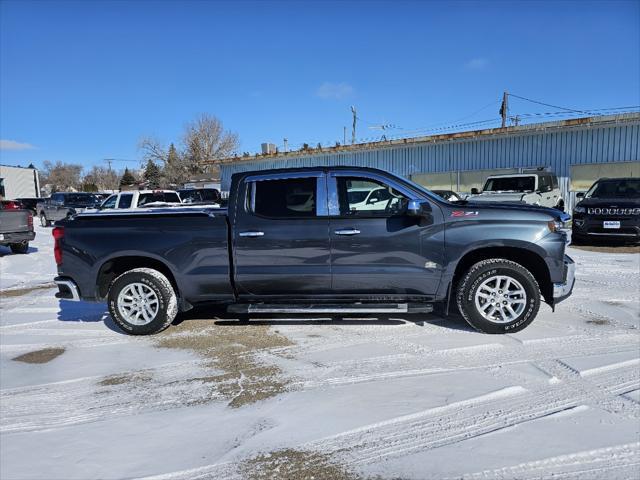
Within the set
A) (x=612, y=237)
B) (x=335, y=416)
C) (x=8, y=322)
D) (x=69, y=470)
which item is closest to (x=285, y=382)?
(x=335, y=416)

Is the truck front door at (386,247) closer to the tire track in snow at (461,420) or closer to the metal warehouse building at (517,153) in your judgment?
the tire track in snow at (461,420)

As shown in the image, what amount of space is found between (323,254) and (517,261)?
219 centimetres

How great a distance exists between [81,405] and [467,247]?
12.7 feet

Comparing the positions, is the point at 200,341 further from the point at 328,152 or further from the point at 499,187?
the point at 328,152

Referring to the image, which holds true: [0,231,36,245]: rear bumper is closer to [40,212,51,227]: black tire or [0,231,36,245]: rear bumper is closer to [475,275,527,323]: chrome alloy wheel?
[40,212,51,227]: black tire

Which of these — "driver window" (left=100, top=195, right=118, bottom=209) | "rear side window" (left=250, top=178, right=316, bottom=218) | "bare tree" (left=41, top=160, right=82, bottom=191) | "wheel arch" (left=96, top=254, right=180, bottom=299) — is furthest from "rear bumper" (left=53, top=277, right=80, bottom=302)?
"bare tree" (left=41, top=160, right=82, bottom=191)

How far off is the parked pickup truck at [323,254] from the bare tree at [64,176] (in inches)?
4584

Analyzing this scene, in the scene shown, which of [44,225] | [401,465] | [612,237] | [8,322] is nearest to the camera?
[401,465]

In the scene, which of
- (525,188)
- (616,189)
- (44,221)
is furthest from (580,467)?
(44,221)

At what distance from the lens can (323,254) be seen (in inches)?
194

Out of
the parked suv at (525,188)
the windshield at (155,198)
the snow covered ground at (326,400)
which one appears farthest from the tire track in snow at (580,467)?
the windshield at (155,198)

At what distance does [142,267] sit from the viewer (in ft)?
17.5

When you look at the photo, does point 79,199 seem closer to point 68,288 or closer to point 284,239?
point 68,288

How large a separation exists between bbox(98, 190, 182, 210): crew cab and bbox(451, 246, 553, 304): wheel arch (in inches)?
516
